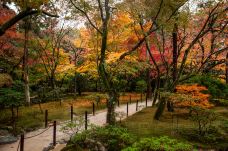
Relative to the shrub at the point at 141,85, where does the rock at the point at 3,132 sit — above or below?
below

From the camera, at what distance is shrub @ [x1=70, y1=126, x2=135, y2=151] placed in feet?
33.3

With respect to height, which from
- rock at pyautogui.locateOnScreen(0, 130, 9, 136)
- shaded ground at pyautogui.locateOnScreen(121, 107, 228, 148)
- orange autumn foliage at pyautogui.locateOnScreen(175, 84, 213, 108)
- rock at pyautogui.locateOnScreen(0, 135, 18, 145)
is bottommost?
rock at pyautogui.locateOnScreen(0, 135, 18, 145)

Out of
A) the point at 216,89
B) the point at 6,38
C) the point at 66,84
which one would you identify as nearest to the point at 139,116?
the point at 216,89

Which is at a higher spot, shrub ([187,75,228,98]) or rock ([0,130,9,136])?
shrub ([187,75,228,98])

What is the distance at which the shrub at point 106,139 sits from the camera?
1015 centimetres

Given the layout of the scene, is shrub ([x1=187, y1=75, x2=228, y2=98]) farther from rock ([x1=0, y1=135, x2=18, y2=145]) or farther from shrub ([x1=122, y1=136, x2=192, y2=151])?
rock ([x1=0, y1=135, x2=18, y2=145])

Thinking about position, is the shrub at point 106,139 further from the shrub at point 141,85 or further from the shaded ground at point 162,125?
the shrub at point 141,85

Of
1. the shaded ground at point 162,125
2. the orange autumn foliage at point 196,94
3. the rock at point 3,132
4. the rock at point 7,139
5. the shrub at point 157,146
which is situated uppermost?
the orange autumn foliage at point 196,94

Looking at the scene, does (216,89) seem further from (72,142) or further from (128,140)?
(72,142)

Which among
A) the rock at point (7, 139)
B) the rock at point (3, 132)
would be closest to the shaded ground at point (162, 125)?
the rock at point (7, 139)

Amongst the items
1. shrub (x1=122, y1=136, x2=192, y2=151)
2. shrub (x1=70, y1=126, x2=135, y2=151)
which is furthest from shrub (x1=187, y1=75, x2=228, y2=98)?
shrub (x1=122, y1=136, x2=192, y2=151)

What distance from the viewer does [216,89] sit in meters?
20.5

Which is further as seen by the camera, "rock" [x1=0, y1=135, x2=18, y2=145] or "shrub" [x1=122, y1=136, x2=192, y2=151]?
"rock" [x1=0, y1=135, x2=18, y2=145]

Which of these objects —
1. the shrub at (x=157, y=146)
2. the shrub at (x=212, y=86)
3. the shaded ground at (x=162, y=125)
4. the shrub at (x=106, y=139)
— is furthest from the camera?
the shrub at (x=212, y=86)
